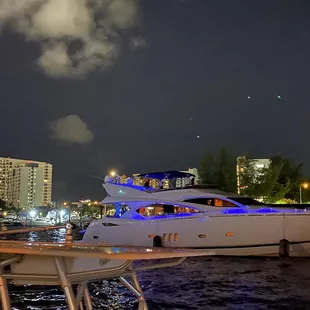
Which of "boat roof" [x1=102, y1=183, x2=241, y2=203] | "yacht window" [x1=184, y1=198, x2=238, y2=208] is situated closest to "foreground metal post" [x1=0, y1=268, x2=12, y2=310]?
"yacht window" [x1=184, y1=198, x2=238, y2=208]

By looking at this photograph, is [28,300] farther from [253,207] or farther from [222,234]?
[253,207]

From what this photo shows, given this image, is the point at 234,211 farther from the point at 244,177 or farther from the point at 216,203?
the point at 244,177

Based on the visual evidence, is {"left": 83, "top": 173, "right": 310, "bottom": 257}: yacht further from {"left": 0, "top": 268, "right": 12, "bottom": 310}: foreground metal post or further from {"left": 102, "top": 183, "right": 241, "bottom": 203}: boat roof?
{"left": 0, "top": 268, "right": 12, "bottom": 310}: foreground metal post

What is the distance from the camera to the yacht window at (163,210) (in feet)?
102

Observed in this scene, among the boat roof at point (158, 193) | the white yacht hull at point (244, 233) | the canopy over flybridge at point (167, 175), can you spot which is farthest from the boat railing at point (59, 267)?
the canopy over flybridge at point (167, 175)

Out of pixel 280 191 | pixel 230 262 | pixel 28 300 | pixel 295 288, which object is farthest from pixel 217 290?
pixel 280 191

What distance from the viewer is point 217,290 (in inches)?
637

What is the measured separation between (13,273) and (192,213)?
24987mm

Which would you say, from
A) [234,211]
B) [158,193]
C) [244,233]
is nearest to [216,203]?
[234,211]

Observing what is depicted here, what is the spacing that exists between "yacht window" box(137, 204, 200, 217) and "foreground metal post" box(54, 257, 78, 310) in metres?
25.6

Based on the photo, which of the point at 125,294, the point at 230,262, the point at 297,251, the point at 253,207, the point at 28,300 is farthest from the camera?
the point at 253,207

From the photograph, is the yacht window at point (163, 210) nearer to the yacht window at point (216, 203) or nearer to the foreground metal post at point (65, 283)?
the yacht window at point (216, 203)

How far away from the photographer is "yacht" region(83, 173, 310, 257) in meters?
27.4

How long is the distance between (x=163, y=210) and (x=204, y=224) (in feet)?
14.2
